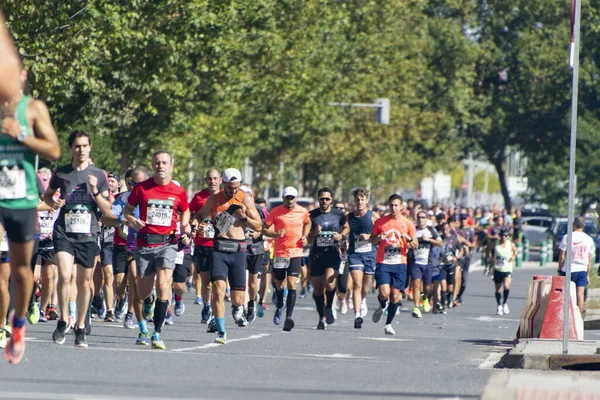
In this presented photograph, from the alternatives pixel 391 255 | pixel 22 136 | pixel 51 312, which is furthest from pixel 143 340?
pixel 391 255

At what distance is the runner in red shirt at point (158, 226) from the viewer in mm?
14055

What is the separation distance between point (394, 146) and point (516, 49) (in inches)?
499

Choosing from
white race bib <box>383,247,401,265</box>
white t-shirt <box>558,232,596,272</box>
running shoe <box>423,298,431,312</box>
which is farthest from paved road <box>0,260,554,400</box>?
running shoe <box>423,298,431,312</box>

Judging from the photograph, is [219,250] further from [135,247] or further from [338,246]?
[338,246]

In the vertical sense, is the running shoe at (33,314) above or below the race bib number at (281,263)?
below

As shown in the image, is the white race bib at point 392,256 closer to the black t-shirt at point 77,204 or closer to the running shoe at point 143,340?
the running shoe at point 143,340

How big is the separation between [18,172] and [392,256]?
1148cm

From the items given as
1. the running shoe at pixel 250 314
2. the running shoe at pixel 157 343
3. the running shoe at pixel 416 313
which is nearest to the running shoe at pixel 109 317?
the running shoe at pixel 250 314

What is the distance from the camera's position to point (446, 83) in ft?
225

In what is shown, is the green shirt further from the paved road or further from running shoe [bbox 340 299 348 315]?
running shoe [bbox 340 299 348 315]

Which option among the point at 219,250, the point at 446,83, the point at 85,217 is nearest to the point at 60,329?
the point at 85,217

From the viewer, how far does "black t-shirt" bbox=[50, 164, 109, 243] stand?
13.5 metres

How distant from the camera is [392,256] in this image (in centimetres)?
1992

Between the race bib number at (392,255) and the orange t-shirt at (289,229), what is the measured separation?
121 cm
